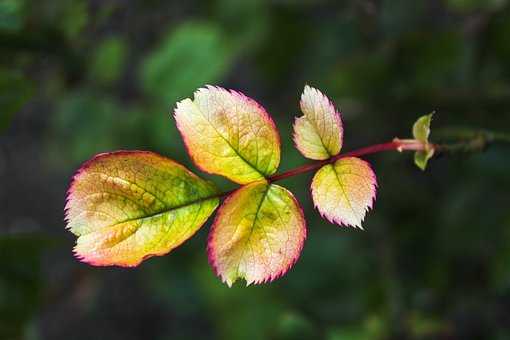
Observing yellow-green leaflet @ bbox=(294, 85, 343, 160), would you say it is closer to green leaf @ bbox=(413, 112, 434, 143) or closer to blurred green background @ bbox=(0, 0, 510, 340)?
green leaf @ bbox=(413, 112, 434, 143)

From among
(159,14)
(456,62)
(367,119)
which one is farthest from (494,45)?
(159,14)

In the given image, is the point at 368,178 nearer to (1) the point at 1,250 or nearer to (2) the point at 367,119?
(1) the point at 1,250

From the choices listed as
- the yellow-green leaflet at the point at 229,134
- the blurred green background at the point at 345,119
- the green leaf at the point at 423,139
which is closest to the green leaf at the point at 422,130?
the green leaf at the point at 423,139

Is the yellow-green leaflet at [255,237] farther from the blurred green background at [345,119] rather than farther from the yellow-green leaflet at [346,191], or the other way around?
the blurred green background at [345,119]

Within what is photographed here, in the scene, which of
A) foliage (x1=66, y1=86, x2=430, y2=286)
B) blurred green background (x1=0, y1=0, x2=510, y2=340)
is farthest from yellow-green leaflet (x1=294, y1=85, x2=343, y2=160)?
blurred green background (x1=0, y1=0, x2=510, y2=340)

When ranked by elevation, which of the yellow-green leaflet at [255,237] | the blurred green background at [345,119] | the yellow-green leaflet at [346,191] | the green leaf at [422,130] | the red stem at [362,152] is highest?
the blurred green background at [345,119]
